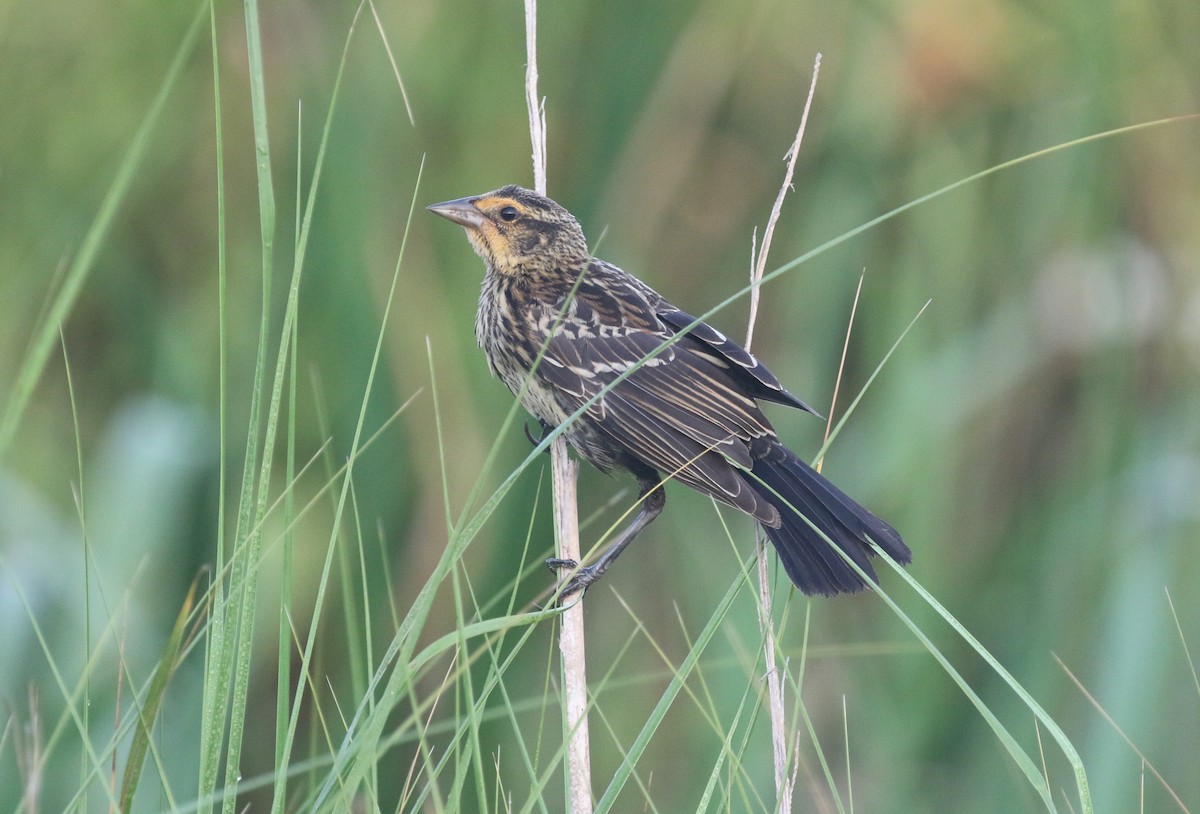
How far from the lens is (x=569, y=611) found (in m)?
1.80

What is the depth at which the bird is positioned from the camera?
2090 millimetres

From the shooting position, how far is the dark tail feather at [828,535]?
1979mm

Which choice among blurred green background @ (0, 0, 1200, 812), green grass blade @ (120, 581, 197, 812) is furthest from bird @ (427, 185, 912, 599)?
green grass blade @ (120, 581, 197, 812)

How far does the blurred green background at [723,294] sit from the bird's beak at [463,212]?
0.85 feet

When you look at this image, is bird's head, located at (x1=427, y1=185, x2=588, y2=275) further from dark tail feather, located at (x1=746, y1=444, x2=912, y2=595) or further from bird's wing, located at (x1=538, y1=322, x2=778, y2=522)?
dark tail feather, located at (x1=746, y1=444, x2=912, y2=595)

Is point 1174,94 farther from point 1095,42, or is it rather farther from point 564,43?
point 564,43

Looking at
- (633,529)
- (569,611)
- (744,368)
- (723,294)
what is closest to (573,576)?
(569,611)

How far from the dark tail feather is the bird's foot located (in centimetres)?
31

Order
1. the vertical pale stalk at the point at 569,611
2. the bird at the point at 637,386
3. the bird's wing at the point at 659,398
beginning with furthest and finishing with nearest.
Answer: the bird's wing at the point at 659,398
the bird at the point at 637,386
the vertical pale stalk at the point at 569,611

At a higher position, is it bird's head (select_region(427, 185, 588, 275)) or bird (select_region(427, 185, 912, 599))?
bird's head (select_region(427, 185, 588, 275))

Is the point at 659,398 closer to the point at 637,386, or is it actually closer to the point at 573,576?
the point at 637,386

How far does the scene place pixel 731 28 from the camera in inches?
124

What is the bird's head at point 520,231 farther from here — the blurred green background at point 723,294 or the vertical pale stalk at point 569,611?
the vertical pale stalk at point 569,611

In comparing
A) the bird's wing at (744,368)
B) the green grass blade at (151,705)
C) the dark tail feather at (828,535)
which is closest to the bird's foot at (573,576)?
the dark tail feather at (828,535)
